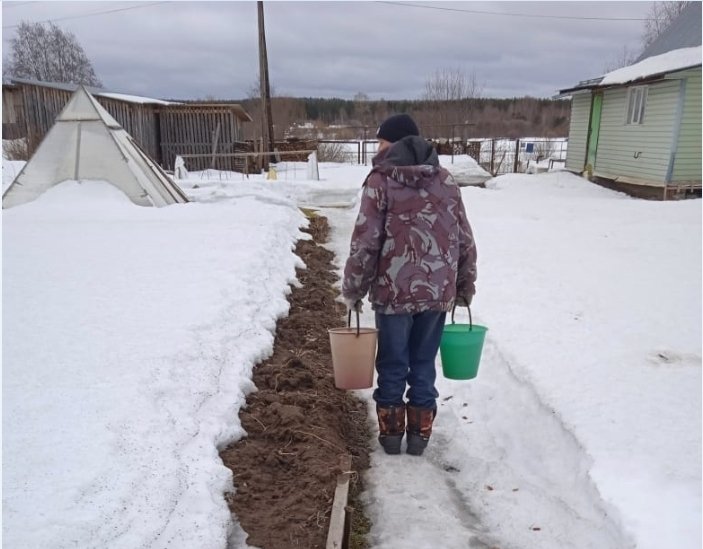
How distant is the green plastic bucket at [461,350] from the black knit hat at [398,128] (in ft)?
3.83

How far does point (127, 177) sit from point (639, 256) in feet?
29.1

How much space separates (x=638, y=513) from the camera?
97.7 inches

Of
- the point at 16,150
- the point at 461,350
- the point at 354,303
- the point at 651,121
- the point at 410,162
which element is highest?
the point at 651,121

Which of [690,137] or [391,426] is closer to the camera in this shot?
[391,426]

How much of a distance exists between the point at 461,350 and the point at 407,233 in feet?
2.79

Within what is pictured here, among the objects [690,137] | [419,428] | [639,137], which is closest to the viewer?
[419,428]

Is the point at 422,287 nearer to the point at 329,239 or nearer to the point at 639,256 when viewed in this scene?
the point at 639,256

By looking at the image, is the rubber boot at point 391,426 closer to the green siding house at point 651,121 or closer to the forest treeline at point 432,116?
the green siding house at point 651,121

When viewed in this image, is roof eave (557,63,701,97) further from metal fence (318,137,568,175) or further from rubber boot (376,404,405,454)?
rubber boot (376,404,405,454)

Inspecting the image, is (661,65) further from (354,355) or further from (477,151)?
(477,151)

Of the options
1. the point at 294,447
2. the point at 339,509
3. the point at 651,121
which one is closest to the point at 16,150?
the point at 651,121

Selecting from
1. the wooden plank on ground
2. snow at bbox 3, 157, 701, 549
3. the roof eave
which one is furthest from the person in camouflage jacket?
the roof eave

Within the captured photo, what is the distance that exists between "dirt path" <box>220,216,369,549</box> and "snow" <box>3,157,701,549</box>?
0.40ft

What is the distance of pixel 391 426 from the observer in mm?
3307
